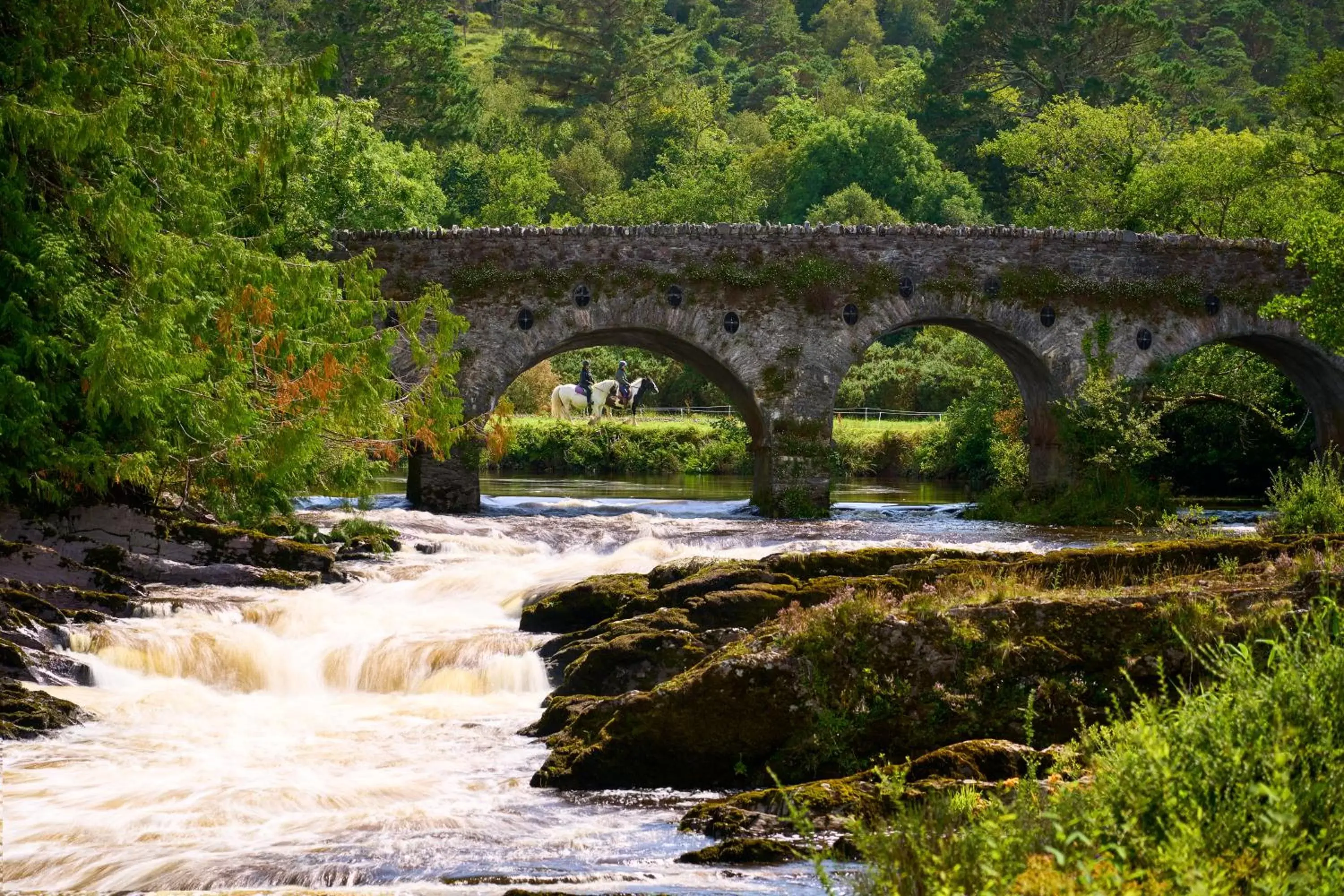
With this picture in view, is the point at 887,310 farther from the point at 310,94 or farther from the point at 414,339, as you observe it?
the point at 310,94

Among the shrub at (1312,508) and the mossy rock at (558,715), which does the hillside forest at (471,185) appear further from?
the mossy rock at (558,715)

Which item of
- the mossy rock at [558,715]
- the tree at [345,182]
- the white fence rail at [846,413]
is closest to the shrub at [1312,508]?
the mossy rock at [558,715]

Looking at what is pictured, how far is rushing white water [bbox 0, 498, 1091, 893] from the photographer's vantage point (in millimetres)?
9297

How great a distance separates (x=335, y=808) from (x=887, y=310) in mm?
22211

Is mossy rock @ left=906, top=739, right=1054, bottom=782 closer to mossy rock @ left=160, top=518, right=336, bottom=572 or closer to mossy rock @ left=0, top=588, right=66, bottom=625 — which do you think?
mossy rock @ left=0, top=588, right=66, bottom=625

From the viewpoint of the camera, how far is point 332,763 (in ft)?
39.5

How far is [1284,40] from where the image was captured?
289 ft

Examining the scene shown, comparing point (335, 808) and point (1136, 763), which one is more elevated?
point (1136, 763)

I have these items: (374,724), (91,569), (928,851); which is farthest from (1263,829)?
(91,569)

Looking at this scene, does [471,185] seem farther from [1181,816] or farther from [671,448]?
[1181,816]

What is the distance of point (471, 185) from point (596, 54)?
79.3 ft

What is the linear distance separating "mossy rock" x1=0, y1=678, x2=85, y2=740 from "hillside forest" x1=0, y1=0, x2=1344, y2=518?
5.97m

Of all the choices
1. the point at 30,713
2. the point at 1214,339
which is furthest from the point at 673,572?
the point at 1214,339

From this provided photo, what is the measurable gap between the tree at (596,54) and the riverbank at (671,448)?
46.4m
